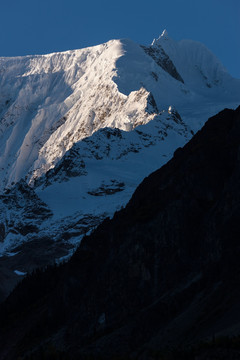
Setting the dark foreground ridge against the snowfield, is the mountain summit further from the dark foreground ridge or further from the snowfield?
the dark foreground ridge

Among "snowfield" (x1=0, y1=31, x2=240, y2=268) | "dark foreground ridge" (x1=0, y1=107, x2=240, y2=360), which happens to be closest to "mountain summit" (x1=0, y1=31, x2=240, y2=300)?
"snowfield" (x1=0, y1=31, x2=240, y2=268)

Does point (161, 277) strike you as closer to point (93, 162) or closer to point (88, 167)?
point (88, 167)

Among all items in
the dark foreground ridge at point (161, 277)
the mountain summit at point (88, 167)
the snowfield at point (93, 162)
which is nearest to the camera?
the dark foreground ridge at point (161, 277)

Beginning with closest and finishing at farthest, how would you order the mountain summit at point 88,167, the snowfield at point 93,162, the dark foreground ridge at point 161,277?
the dark foreground ridge at point 161,277, the mountain summit at point 88,167, the snowfield at point 93,162

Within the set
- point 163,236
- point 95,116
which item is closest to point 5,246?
point 95,116

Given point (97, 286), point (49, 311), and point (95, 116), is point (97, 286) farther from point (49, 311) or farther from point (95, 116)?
point (95, 116)

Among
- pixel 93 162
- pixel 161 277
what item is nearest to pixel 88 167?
pixel 93 162

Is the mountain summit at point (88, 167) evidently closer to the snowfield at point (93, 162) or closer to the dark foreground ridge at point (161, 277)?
the snowfield at point (93, 162)

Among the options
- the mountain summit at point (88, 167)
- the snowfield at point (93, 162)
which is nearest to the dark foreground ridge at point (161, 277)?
the mountain summit at point (88, 167)

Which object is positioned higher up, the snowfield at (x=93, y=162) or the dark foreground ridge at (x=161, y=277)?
the snowfield at (x=93, y=162)

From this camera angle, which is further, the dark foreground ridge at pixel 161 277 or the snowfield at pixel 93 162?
the snowfield at pixel 93 162
